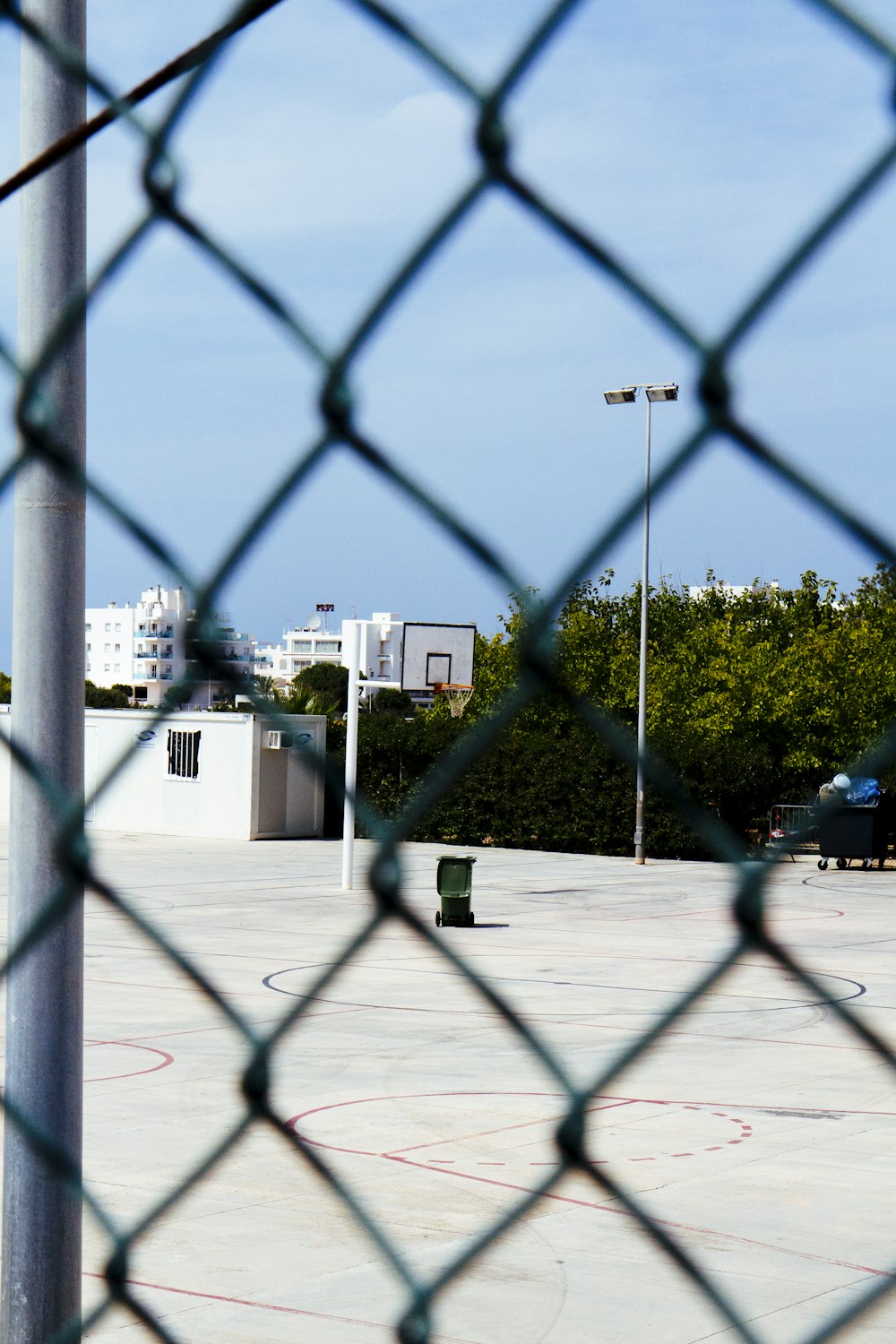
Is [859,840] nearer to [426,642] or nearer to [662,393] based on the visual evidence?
[426,642]

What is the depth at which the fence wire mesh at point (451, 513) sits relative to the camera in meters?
1.16

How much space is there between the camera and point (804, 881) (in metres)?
28.4

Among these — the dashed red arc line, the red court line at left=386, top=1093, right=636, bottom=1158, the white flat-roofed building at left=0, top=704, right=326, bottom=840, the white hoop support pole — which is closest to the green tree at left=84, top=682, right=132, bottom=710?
the white flat-roofed building at left=0, top=704, right=326, bottom=840

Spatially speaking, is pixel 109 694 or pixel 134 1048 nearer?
pixel 134 1048

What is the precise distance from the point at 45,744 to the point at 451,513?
1973 millimetres

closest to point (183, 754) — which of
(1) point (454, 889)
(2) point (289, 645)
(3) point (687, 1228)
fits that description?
(1) point (454, 889)

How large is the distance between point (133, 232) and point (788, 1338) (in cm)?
517

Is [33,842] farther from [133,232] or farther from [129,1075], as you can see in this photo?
[129,1075]

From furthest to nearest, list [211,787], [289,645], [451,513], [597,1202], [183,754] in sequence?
[183,754]
[211,787]
[597,1202]
[289,645]
[451,513]

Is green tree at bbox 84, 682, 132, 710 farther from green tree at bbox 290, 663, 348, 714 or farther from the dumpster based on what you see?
the dumpster

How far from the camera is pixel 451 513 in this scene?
129cm

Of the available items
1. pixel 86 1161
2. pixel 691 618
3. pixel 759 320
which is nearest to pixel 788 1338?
pixel 86 1161

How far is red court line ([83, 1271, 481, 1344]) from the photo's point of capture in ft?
18.8

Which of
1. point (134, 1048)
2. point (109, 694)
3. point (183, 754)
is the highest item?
point (109, 694)
